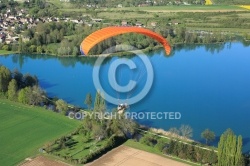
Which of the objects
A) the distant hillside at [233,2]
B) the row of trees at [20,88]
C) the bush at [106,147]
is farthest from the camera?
the distant hillside at [233,2]

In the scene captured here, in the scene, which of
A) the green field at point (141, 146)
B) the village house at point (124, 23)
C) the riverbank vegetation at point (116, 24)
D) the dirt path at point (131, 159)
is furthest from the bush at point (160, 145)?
the village house at point (124, 23)

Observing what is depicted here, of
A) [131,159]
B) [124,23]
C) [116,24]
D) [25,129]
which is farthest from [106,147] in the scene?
[124,23]

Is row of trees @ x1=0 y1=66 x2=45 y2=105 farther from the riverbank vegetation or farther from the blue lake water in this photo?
the riverbank vegetation

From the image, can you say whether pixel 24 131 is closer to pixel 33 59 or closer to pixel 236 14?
pixel 33 59

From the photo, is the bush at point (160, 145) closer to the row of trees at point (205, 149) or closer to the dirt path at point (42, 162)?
the row of trees at point (205, 149)

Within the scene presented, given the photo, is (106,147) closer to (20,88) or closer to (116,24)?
(20,88)

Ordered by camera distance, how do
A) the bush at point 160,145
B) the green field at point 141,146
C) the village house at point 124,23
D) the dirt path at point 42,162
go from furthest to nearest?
the village house at point 124,23 → the bush at point 160,145 → the green field at point 141,146 → the dirt path at point 42,162

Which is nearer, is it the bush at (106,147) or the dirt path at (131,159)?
the dirt path at (131,159)
